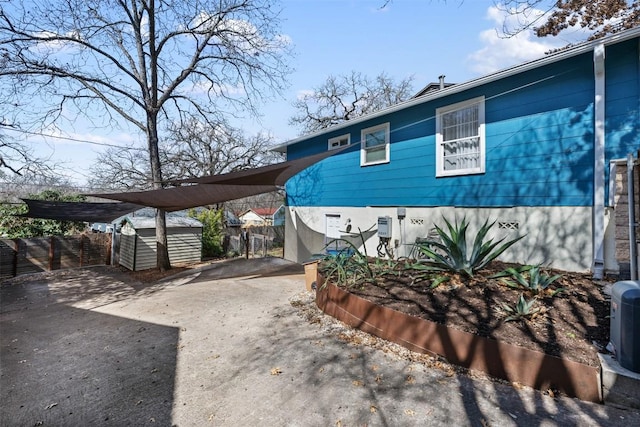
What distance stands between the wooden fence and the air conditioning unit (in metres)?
12.5

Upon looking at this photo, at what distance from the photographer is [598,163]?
13.7 ft

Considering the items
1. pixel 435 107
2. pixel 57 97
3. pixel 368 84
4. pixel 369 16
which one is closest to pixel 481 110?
pixel 435 107

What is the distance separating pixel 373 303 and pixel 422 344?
0.73 meters

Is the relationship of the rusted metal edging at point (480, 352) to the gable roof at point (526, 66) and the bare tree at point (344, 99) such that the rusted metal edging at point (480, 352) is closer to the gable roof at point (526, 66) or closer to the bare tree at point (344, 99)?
the gable roof at point (526, 66)

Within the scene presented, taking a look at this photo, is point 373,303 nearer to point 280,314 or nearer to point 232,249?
point 280,314

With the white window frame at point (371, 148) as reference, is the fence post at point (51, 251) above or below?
below

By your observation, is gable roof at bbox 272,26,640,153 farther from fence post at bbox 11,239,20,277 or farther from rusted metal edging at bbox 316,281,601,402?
fence post at bbox 11,239,20,277

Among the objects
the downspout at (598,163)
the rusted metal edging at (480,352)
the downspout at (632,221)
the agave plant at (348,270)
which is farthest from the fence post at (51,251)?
the downspout at (632,221)

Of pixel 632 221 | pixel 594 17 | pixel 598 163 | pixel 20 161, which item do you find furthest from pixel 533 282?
pixel 20 161

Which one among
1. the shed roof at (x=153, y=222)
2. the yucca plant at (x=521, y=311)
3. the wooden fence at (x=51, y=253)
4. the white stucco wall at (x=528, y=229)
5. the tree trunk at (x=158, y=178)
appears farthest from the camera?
the shed roof at (x=153, y=222)

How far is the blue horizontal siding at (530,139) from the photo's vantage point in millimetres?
4188

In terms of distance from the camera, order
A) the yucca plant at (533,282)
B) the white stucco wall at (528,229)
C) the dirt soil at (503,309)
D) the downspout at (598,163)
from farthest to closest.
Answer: the white stucco wall at (528,229) < the downspout at (598,163) < the yucca plant at (533,282) < the dirt soil at (503,309)

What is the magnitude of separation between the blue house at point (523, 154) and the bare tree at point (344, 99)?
14.2m

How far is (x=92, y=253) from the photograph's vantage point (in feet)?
34.9
